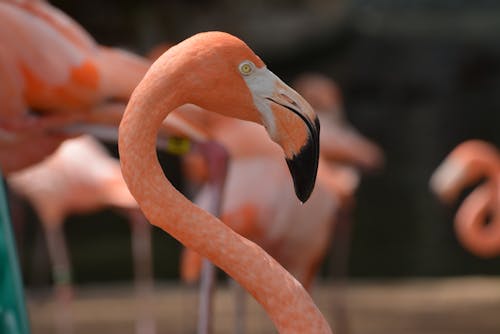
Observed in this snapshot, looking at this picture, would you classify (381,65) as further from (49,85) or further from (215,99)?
(215,99)

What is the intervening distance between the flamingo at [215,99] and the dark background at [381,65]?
29.1 feet

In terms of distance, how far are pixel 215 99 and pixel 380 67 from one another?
10508 mm

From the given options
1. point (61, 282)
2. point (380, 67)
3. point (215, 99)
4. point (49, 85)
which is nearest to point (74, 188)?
point (61, 282)

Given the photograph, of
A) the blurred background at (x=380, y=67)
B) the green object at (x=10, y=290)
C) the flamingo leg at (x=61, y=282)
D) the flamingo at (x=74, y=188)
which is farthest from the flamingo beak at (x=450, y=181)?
the green object at (x=10, y=290)

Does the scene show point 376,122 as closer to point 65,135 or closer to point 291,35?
point 291,35

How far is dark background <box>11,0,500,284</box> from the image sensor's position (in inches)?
445

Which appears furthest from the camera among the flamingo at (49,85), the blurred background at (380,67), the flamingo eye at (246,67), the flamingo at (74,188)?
the blurred background at (380,67)

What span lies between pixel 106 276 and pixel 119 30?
9.49 feet

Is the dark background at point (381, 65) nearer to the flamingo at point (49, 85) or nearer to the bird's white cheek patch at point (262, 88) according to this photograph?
the flamingo at point (49, 85)

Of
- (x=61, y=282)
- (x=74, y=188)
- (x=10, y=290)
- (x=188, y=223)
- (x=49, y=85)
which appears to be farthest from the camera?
(x=61, y=282)

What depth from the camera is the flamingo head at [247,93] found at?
1900 mm

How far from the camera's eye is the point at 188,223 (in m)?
1.88

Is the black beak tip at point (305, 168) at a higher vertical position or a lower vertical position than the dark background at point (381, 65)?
higher

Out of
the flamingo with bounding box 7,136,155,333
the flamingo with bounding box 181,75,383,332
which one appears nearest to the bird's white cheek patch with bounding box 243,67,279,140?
the flamingo with bounding box 181,75,383,332
